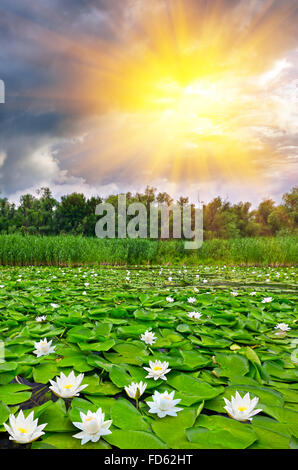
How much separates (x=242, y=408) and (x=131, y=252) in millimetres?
8366

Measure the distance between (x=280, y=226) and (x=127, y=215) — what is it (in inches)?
788

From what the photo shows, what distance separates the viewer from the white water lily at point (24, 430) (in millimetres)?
710

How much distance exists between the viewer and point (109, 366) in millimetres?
1143

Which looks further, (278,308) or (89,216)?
(89,216)

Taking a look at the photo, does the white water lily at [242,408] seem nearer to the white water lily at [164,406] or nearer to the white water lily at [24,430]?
the white water lily at [164,406]

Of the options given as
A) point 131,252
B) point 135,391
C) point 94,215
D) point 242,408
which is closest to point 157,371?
point 135,391

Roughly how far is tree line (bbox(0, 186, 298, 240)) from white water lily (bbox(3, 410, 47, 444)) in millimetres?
27085

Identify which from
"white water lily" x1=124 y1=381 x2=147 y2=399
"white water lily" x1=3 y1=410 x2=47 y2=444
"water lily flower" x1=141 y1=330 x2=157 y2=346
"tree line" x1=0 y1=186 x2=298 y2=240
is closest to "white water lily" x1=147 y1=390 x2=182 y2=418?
"white water lily" x1=124 y1=381 x2=147 y2=399

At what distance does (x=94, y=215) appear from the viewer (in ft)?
100

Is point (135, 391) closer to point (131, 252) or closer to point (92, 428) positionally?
point (92, 428)

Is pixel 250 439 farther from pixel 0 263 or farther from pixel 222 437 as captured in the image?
pixel 0 263

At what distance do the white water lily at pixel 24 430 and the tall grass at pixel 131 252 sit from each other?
7407 mm

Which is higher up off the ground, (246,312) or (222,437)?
(222,437)

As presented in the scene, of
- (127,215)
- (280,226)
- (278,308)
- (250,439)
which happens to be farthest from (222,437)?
(280,226)
